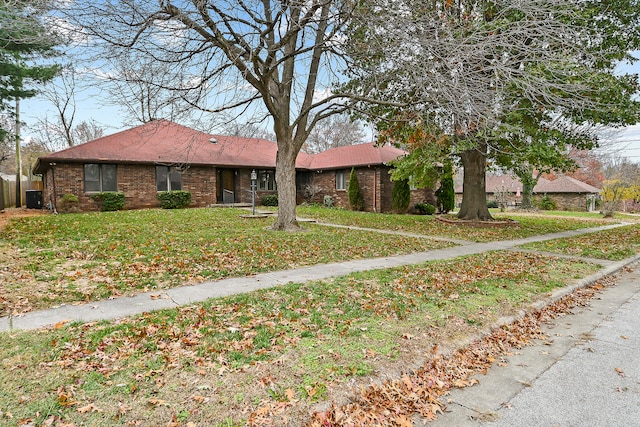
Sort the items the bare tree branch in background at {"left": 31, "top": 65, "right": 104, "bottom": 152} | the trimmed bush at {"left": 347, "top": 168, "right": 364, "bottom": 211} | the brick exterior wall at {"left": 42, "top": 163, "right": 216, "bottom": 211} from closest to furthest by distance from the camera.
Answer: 1. the brick exterior wall at {"left": 42, "top": 163, "right": 216, "bottom": 211}
2. the trimmed bush at {"left": 347, "top": 168, "right": 364, "bottom": 211}
3. the bare tree branch in background at {"left": 31, "top": 65, "right": 104, "bottom": 152}

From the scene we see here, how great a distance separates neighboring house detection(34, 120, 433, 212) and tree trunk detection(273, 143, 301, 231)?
4.55 metres

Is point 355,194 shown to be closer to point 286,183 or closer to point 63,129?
point 286,183

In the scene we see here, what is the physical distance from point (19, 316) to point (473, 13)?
10811 millimetres

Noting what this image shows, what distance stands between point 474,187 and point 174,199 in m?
14.7

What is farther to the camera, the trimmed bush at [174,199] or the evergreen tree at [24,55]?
the trimmed bush at [174,199]

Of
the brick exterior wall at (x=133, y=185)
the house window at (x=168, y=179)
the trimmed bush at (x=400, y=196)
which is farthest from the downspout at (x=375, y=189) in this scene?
the house window at (x=168, y=179)

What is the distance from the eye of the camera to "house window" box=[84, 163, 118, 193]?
55.3 feet

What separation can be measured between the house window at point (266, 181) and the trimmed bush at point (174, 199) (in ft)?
15.1

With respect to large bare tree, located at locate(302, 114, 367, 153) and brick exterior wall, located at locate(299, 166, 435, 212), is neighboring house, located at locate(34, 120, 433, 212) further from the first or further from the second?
large bare tree, located at locate(302, 114, 367, 153)

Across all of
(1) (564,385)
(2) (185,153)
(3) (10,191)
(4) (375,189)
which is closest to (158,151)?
(2) (185,153)

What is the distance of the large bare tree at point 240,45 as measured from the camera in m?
6.68

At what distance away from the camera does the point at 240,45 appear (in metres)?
7.79

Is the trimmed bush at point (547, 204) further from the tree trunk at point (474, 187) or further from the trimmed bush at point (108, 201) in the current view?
the trimmed bush at point (108, 201)

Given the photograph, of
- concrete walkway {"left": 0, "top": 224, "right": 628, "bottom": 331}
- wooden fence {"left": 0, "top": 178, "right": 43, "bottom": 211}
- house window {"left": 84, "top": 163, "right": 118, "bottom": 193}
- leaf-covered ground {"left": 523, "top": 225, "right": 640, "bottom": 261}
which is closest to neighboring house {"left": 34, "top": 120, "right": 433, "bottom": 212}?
house window {"left": 84, "top": 163, "right": 118, "bottom": 193}
